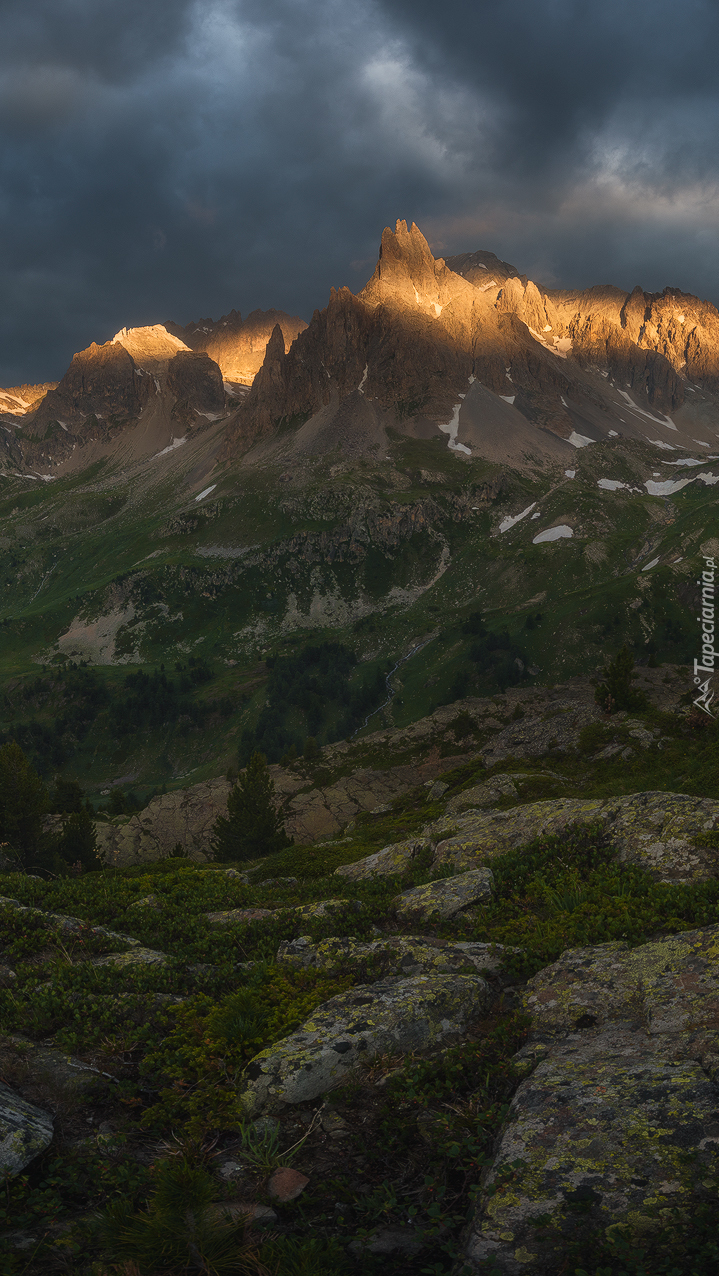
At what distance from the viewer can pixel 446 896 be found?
14008 millimetres

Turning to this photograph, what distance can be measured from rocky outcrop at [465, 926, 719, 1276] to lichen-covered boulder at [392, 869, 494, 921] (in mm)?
4190

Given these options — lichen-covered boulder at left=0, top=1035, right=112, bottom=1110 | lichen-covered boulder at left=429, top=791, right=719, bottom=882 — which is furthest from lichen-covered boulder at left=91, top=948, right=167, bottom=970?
lichen-covered boulder at left=429, top=791, right=719, bottom=882

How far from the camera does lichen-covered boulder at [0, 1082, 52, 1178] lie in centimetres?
650

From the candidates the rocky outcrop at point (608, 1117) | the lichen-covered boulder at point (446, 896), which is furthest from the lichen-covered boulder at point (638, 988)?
the lichen-covered boulder at point (446, 896)

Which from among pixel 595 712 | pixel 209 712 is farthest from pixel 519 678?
pixel 595 712

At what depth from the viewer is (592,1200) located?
5527 millimetres

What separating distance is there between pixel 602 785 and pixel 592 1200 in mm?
23623

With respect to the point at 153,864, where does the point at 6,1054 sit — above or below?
above

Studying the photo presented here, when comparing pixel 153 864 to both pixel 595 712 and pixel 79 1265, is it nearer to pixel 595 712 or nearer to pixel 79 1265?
pixel 79 1265

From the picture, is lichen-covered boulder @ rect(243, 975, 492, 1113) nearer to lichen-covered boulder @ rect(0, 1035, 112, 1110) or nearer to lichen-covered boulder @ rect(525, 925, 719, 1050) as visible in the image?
lichen-covered boulder @ rect(525, 925, 719, 1050)

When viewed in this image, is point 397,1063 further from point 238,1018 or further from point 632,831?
point 632,831

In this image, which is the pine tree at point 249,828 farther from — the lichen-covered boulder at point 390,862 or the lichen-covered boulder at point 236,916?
the lichen-covered boulder at point 236,916

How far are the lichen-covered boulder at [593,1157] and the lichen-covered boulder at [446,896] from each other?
20.2 ft

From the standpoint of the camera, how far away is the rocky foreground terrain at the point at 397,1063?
559cm
